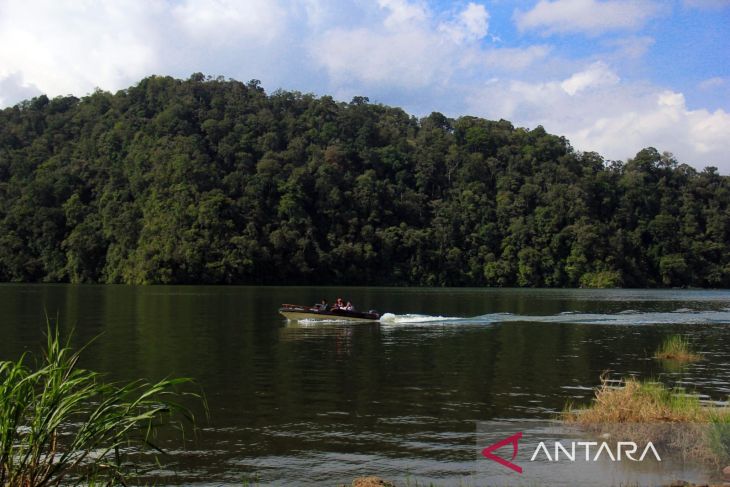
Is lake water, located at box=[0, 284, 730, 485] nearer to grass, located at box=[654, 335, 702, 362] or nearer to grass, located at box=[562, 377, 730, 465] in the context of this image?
grass, located at box=[654, 335, 702, 362]

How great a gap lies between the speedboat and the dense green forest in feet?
181

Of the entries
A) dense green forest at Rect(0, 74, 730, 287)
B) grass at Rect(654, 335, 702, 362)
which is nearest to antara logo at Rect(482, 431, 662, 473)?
grass at Rect(654, 335, 702, 362)

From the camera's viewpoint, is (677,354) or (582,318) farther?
(582,318)

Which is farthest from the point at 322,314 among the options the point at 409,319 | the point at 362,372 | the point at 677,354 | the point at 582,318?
the point at 677,354

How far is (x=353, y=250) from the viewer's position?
106 metres

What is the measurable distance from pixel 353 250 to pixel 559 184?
4274 cm

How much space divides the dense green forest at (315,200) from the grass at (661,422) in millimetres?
82667

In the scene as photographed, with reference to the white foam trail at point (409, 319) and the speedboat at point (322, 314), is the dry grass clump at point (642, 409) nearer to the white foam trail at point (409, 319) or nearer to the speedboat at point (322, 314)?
the speedboat at point (322, 314)

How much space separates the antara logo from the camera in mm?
11375

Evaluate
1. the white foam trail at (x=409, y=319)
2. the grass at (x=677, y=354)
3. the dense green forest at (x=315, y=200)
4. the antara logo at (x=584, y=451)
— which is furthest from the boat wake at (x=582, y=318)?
the dense green forest at (x=315, y=200)

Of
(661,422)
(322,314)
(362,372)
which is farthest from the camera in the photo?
(322,314)

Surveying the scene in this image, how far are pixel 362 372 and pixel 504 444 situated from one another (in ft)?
29.5

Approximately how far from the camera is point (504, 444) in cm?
1268

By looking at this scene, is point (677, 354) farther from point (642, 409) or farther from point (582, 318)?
point (582, 318)
